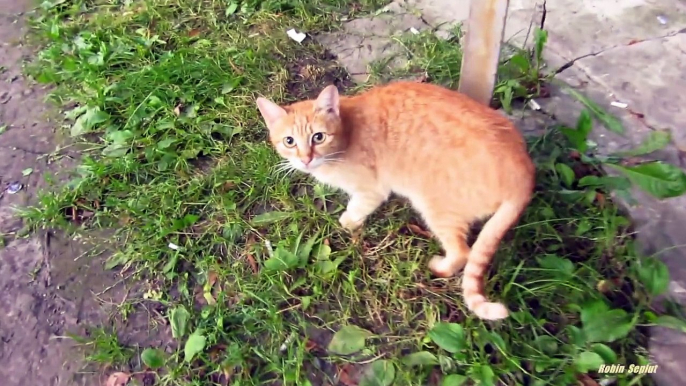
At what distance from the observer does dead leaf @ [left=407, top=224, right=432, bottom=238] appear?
254 cm

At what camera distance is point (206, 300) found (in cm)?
242

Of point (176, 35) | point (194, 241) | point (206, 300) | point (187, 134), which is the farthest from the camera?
point (176, 35)

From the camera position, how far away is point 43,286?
8.27ft

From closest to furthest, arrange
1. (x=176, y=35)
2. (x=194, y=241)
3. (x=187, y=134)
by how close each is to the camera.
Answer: (x=194, y=241)
(x=187, y=134)
(x=176, y=35)

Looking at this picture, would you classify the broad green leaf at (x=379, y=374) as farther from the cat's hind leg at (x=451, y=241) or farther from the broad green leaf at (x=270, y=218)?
the broad green leaf at (x=270, y=218)

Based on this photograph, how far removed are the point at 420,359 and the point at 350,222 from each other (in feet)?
2.26

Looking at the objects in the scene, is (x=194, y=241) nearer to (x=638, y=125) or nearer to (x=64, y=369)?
(x=64, y=369)

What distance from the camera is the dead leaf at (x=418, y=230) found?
254cm

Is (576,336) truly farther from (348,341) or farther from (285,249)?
(285,249)

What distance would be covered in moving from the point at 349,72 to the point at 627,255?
170cm

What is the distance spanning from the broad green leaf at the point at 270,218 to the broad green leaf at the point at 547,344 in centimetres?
113

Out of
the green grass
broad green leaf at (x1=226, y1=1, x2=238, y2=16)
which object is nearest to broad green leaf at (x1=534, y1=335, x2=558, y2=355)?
the green grass

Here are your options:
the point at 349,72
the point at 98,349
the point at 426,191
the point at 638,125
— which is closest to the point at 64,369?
the point at 98,349

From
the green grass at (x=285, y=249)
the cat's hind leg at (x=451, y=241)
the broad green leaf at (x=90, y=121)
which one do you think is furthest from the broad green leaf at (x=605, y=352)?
the broad green leaf at (x=90, y=121)
